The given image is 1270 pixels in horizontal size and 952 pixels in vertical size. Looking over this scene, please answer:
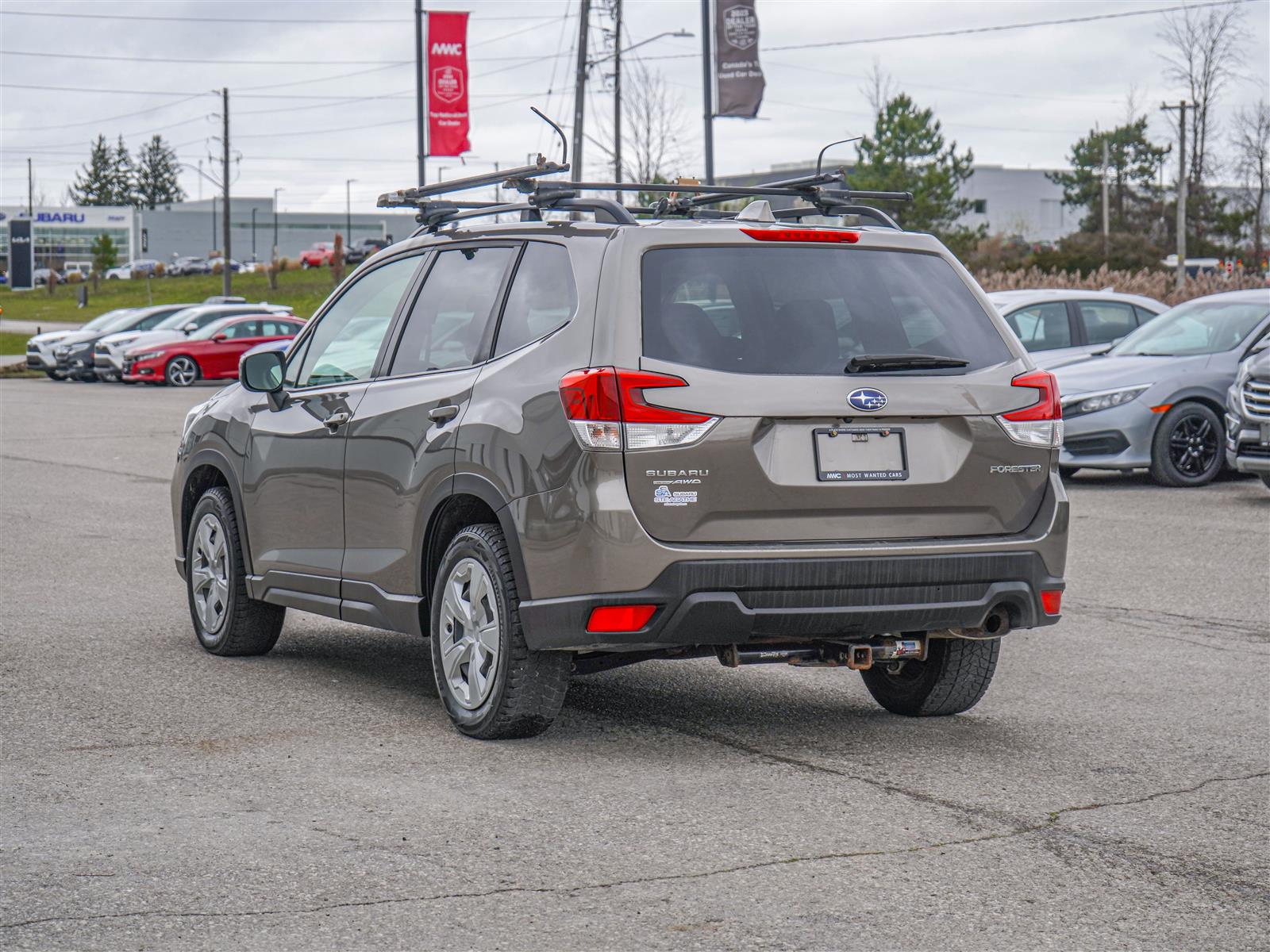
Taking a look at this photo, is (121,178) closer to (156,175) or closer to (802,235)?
(156,175)

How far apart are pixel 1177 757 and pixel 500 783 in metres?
2.33

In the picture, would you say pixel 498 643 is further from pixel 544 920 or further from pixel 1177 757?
pixel 1177 757

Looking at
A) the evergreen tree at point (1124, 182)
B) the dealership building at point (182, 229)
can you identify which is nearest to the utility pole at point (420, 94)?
the evergreen tree at point (1124, 182)

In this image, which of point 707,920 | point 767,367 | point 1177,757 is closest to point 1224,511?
point 1177,757

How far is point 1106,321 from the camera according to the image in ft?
60.8

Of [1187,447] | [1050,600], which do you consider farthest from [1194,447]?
[1050,600]

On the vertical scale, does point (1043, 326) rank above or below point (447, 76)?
below

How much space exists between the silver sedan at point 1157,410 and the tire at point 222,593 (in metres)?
9.29

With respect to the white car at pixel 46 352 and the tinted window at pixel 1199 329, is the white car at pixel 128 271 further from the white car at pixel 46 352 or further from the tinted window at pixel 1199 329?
the tinted window at pixel 1199 329

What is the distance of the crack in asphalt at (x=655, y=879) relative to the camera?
4090 mm

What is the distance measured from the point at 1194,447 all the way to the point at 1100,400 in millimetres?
975

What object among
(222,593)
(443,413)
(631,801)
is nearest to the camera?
(631,801)

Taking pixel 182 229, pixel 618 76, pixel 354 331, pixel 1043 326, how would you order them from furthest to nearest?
pixel 182 229
pixel 618 76
pixel 1043 326
pixel 354 331

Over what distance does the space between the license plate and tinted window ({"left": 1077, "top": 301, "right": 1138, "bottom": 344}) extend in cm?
1327
